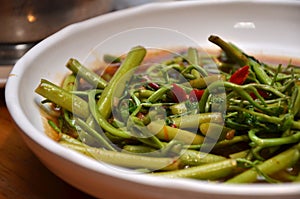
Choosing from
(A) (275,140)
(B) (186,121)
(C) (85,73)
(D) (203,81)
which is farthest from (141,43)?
(A) (275,140)

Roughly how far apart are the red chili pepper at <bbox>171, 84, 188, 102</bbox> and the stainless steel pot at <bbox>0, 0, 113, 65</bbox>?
0.59 metres

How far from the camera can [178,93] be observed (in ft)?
3.98

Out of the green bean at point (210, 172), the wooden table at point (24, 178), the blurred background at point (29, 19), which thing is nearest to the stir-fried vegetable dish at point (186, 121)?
the green bean at point (210, 172)

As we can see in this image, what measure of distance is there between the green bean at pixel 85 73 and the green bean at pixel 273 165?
1.59 feet

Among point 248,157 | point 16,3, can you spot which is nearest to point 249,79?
point 248,157

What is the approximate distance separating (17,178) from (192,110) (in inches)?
16.4

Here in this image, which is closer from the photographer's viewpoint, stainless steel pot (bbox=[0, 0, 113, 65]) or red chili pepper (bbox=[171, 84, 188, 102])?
red chili pepper (bbox=[171, 84, 188, 102])

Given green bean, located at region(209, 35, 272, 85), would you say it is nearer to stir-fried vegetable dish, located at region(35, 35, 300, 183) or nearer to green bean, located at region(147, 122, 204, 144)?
stir-fried vegetable dish, located at region(35, 35, 300, 183)

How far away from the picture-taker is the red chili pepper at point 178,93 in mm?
1205

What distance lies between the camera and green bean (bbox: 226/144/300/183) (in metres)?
0.98

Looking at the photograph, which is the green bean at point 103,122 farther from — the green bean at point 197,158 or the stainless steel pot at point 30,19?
the stainless steel pot at point 30,19

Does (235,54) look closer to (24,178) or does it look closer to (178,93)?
(178,93)

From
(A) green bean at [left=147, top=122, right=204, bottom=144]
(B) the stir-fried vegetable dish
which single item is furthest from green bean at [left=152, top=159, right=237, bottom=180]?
(A) green bean at [left=147, top=122, right=204, bottom=144]

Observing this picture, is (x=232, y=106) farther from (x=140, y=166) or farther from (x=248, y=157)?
(x=140, y=166)
